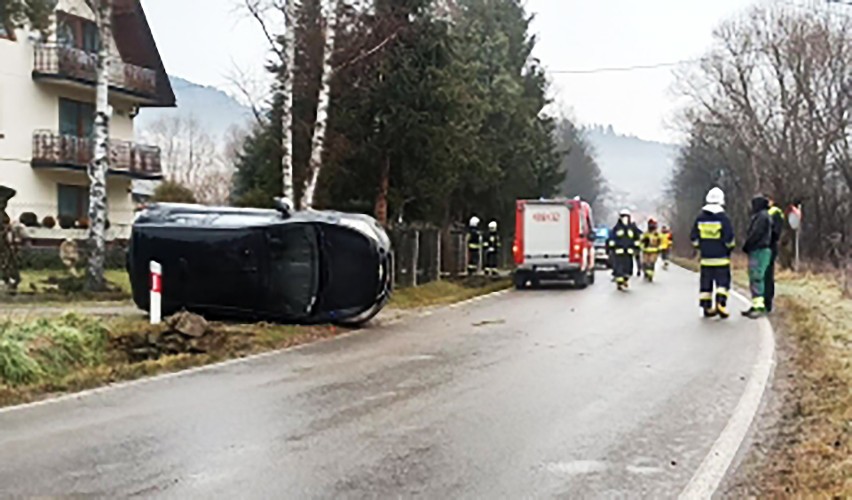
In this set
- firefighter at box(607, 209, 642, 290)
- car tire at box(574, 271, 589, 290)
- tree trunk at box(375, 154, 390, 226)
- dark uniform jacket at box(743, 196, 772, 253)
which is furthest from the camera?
car tire at box(574, 271, 589, 290)

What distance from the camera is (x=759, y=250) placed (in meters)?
18.1

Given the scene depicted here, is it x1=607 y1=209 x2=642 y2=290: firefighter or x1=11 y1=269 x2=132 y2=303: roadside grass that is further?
x1=607 y1=209 x2=642 y2=290: firefighter

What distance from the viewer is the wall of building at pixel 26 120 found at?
35938mm

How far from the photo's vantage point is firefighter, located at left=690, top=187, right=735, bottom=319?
17.9 m

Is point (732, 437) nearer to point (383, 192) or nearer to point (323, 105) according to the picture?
point (323, 105)

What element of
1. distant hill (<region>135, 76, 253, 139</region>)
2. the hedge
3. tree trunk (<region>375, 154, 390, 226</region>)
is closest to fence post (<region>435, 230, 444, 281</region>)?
tree trunk (<region>375, 154, 390, 226</region>)

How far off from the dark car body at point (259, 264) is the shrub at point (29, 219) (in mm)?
19246

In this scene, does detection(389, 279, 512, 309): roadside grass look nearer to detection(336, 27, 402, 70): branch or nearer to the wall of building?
detection(336, 27, 402, 70): branch

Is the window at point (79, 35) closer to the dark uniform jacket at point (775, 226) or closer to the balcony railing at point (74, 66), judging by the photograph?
the balcony railing at point (74, 66)

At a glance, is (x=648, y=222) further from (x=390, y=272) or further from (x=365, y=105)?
(x=390, y=272)

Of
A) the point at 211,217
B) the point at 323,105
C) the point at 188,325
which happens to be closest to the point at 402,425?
the point at 188,325

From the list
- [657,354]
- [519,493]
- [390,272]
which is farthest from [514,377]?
[390,272]

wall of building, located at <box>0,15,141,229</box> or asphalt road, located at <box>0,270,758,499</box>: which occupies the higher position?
wall of building, located at <box>0,15,141,229</box>

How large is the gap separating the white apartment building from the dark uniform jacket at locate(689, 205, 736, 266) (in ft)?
72.6
